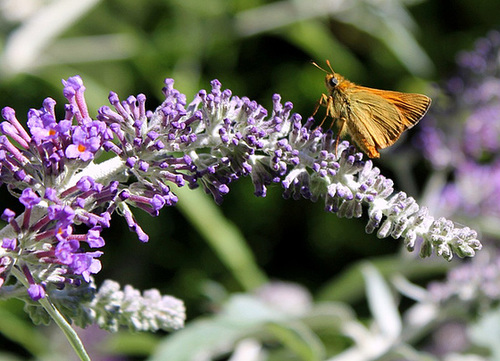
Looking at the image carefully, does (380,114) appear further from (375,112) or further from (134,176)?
(134,176)

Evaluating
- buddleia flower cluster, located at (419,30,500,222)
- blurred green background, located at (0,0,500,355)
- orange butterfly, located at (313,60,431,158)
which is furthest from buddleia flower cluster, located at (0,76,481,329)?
blurred green background, located at (0,0,500,355)

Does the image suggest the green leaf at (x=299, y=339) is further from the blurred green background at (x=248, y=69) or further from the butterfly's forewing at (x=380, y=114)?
the blurred green background at (x=248, y=69)

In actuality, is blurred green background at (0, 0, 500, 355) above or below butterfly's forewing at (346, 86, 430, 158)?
above

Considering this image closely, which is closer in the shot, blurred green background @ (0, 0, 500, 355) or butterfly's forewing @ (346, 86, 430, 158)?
butterfly's forewing @ (346, 86, 430, 158)

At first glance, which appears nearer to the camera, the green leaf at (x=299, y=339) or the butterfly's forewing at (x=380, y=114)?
the butterfly's forewing at (x=380, y=114)

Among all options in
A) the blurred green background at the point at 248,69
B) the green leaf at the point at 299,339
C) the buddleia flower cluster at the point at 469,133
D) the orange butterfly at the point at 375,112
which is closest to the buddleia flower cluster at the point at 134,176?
the orange butterfly at the point at 375,112

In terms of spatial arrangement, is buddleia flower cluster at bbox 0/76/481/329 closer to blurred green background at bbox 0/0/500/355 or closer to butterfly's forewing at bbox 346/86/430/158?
butterfly's forewing at bbox 346/86/430/158

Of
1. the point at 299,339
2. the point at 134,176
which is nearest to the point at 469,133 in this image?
the point at 299,339
